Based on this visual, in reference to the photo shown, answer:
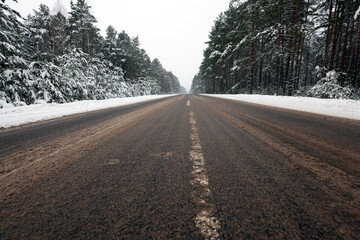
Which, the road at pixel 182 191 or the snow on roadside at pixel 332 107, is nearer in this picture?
the road at pixel 182 191

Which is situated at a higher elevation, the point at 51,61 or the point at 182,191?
the point at 51,61

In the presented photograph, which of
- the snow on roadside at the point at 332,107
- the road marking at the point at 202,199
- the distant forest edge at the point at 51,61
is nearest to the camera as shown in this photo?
the road marking at the point at 202,199

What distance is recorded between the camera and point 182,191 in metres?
1.28

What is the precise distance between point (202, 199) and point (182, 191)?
0.61ft

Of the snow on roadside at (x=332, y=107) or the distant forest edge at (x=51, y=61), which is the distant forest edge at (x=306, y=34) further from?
the distant forest edge at (x=51, y=61)

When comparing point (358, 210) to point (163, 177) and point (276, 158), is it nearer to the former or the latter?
point (276, 158)

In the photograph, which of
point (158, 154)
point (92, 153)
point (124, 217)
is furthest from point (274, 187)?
point (92, 153)

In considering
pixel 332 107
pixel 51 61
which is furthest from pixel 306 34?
pixel 51 61

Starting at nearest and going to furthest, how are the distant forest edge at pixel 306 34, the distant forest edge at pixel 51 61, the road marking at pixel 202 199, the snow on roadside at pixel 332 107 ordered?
the road marking at pixel 202 199 < the snow on roadside at pixel 332 107 < the distant forest edge at pixel 51 61 < the distant forest edge at pixel 306 34

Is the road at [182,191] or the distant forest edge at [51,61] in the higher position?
the distant forest edge at [51,61]

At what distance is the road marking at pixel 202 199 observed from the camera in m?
0.89

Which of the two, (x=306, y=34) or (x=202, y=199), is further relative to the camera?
(x=306, y=34)

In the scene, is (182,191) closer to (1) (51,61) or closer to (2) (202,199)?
(2) (202,199)

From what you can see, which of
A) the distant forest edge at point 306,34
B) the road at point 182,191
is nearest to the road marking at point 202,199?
the road at point 182,191
